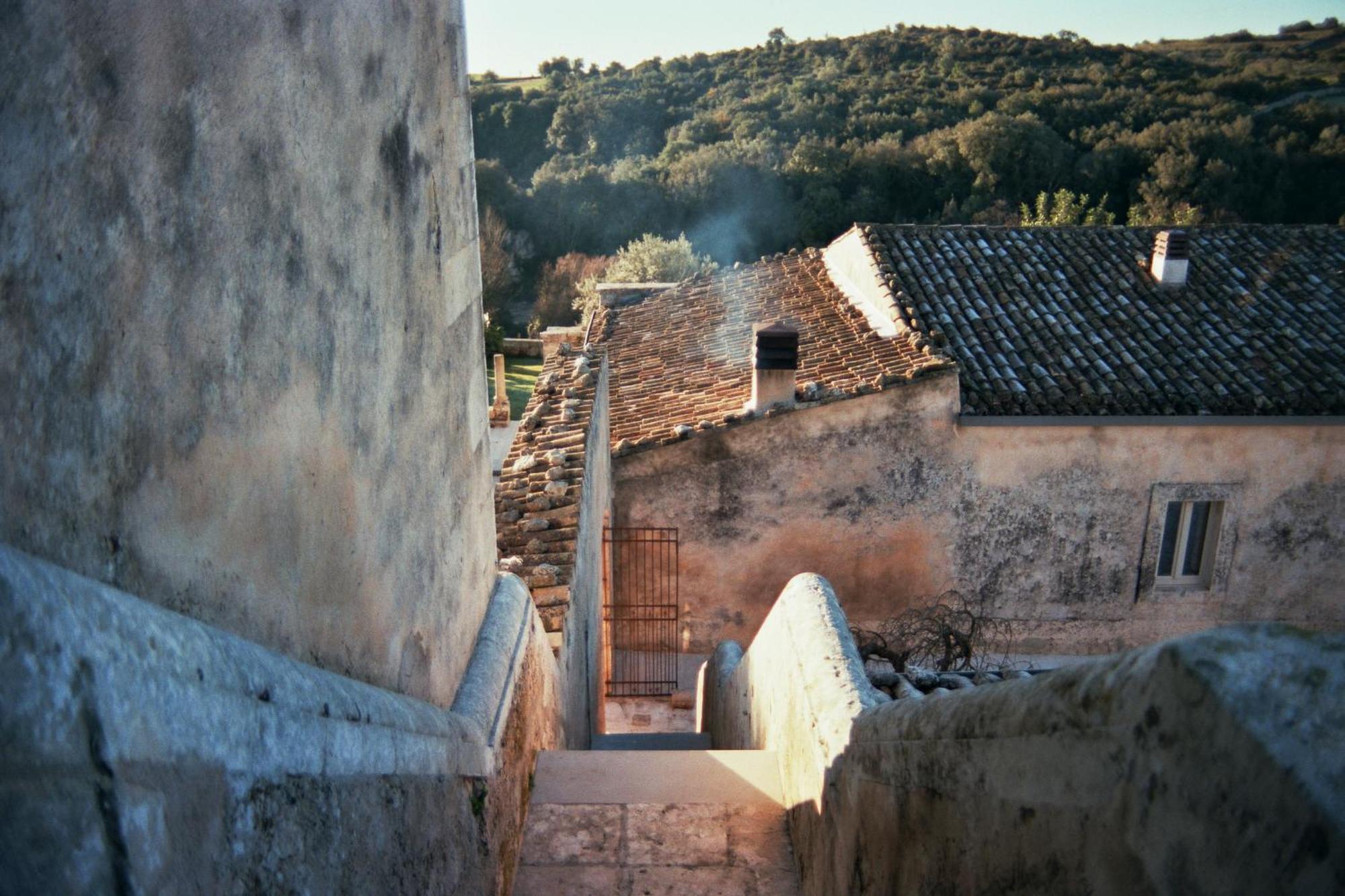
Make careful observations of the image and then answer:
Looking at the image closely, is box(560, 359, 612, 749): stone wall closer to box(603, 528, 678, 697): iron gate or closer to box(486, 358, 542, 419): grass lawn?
box(603, 528, 678, 697): iron gate

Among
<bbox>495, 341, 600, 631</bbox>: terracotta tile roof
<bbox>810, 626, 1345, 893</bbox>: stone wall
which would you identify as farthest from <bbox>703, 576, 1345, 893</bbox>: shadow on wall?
<bbox>495, 341, 600, 631</bbox>: terracotta tile roof

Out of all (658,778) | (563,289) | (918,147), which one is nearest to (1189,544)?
(658,778)

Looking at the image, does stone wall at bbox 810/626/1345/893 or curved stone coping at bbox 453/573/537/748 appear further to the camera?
curved stone coping at bbox 453/573/537/748

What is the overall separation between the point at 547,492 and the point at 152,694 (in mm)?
5572

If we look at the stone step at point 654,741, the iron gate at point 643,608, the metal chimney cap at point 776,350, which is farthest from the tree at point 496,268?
the stone step at point 654,741

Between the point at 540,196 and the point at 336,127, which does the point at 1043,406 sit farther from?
the point at 540,196

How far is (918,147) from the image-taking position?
122ft

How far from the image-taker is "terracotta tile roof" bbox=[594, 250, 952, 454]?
1125cm

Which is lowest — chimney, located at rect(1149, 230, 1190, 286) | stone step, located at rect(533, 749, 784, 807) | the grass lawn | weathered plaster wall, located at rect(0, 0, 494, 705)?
the grass lawn

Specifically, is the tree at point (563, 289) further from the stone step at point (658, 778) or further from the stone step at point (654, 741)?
the stone step at point (658, 778)

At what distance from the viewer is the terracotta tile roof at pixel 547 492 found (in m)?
5.63

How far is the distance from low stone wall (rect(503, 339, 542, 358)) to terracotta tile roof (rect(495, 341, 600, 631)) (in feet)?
65.1

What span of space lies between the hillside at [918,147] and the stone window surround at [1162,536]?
76.2 feet

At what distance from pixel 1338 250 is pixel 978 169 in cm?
2300
